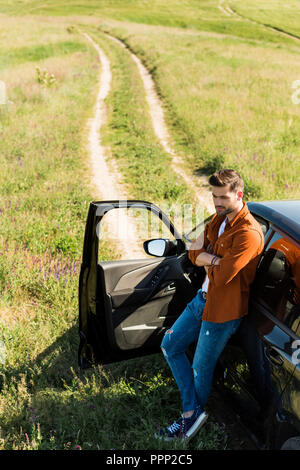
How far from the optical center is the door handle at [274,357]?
2.58m

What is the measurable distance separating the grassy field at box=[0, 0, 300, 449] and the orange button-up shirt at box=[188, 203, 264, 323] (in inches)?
41.7

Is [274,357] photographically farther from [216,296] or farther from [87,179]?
[87,179]

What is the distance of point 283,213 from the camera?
3090 millimetres

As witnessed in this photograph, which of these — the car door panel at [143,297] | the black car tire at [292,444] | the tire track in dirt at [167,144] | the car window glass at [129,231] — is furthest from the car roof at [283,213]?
the tire track in dirt at [167,144]

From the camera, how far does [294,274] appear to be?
113 inches

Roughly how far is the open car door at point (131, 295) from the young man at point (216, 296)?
0.37m

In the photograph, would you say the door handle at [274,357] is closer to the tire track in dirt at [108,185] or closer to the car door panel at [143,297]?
the car door panel at [143,297]

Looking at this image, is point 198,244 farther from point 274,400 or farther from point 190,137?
point 190,137

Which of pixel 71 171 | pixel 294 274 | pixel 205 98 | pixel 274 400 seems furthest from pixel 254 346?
pixel 205 98

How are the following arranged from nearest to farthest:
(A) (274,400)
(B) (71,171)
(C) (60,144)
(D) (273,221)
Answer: (A) (274,400), (D) (273,221), (B) (71,171), (C) (60,144)

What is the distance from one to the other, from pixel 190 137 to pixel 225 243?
10.4m

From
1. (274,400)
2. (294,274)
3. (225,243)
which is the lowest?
(274,400)

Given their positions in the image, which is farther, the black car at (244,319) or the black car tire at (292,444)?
the black car at (244,319)

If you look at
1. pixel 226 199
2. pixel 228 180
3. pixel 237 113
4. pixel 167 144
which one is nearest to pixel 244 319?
pixel 226 199
